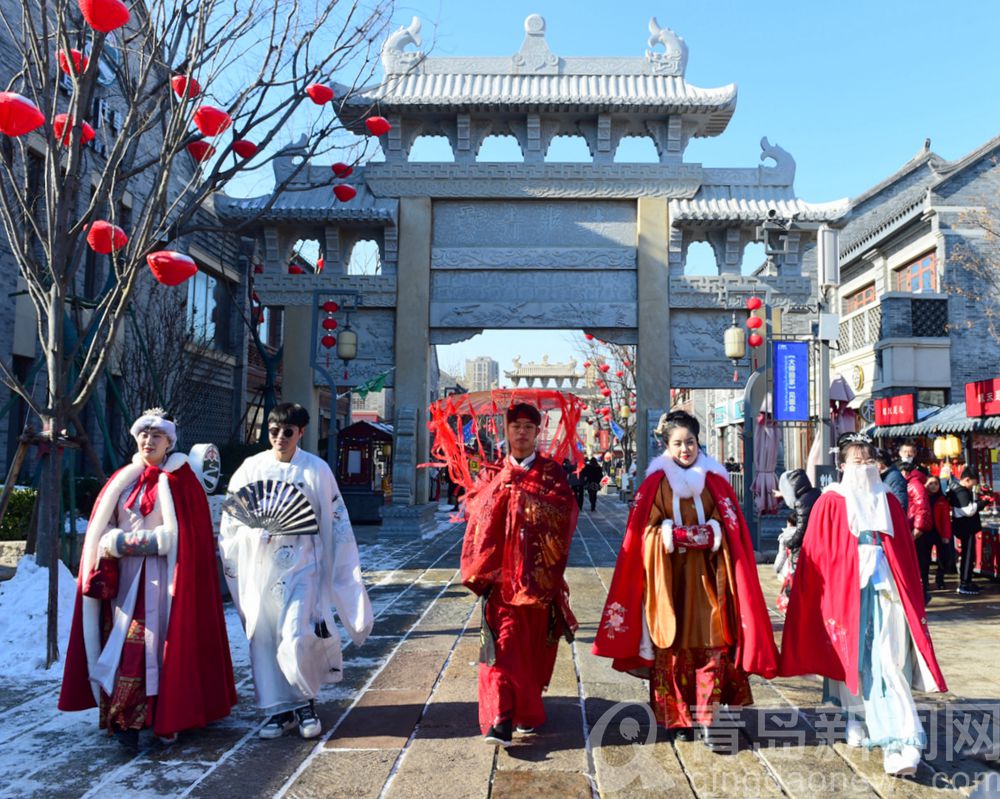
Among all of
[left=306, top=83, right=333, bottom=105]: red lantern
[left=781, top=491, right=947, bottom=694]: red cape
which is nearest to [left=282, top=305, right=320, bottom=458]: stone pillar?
[left=306, top=83, right=333, bottom=105]: red lantern

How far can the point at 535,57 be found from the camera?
15.8 metres

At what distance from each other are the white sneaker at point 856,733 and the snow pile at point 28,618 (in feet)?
16.4

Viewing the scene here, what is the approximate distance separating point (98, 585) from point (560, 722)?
Result: 259 cm

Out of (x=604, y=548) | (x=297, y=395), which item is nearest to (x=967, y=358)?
(x=604, y=548)

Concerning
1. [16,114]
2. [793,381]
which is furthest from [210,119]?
[793,381]

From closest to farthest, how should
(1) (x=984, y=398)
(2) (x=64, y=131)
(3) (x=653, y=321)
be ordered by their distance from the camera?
(2) (x=64, y=131) → (1) (x=984, y=398) → (3) (x=653, y=321)

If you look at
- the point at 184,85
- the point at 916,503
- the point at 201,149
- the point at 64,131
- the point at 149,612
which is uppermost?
the point at 184,85

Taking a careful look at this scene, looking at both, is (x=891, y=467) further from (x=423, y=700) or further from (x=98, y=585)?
(x=98, y=585)

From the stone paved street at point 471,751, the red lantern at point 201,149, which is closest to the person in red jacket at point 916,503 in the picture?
the stone paved street at point 471,751

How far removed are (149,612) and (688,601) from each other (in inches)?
111

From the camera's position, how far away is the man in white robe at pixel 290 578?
4125 mm

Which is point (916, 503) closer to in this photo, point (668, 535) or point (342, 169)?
point (668, 535)

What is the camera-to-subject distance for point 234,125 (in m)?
7.24

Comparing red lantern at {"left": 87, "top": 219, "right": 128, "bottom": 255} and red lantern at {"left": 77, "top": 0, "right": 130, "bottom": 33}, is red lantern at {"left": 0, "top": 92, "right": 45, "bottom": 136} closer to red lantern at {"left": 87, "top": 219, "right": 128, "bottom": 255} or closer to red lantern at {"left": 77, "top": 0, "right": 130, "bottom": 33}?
red lantern at {"left": 77, "top": 0, "right": 130, "bottom": 33}
